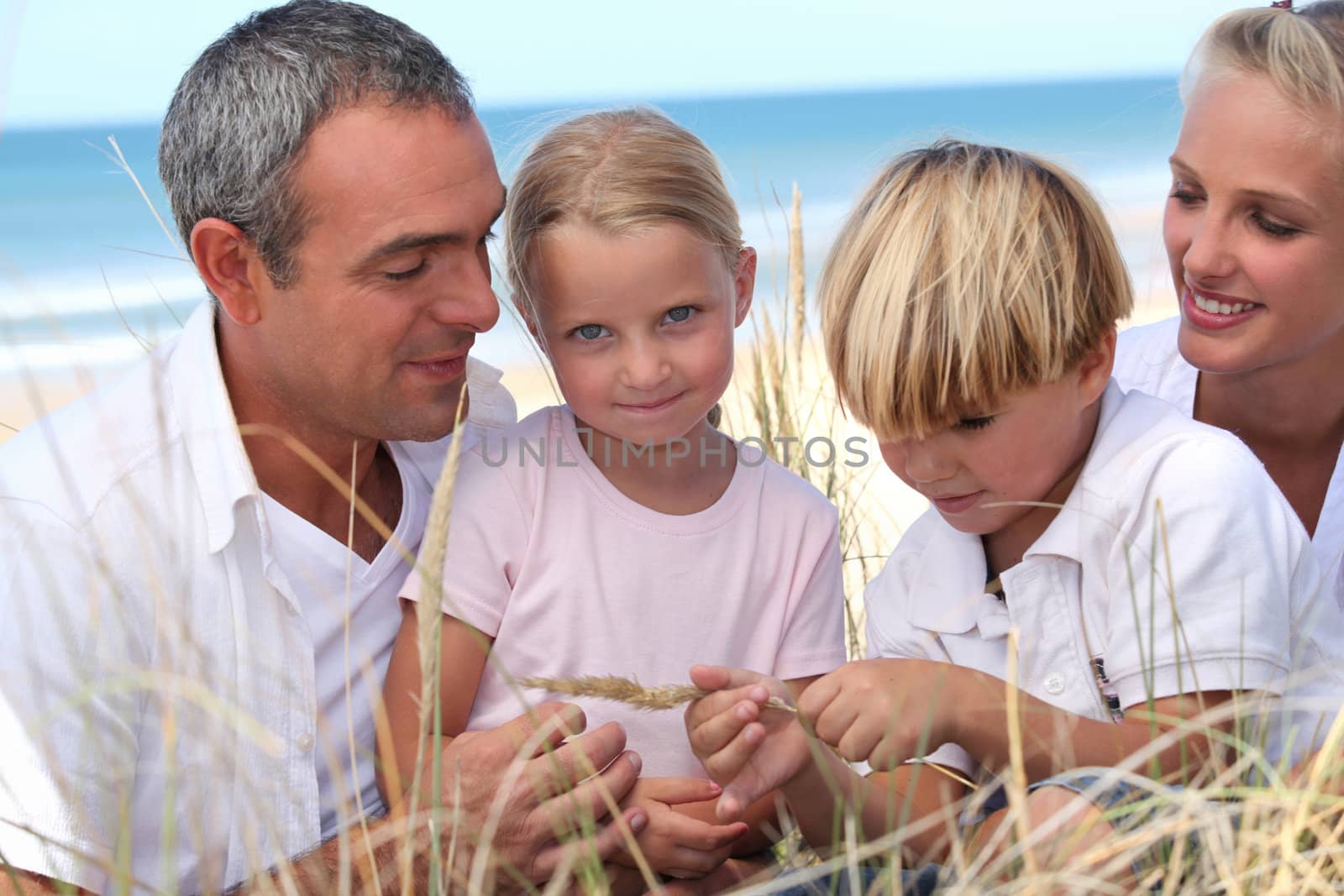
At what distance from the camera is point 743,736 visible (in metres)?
2.01

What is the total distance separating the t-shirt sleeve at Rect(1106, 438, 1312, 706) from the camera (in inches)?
76.6

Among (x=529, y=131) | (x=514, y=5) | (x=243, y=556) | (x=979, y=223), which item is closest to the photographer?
(x=979, y=223)

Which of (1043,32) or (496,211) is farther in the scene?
(1043,32)

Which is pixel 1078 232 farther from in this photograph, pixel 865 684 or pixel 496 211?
pixel 496 211

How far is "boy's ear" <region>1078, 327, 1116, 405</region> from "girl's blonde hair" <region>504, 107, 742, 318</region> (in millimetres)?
698

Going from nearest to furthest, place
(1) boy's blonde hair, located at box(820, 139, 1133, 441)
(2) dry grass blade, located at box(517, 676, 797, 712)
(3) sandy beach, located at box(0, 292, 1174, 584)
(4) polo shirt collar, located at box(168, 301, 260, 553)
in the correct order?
(2) dry grass blade, located at box(517, 676, 797, 712) < (1) boy's blonde hair, located at box(820, 139, 1133, 441) < (4) polo shirt collar, located at box(168, 301, 260, 553) < (3) sandy beach, located at box(0, 292, 1174, 584)

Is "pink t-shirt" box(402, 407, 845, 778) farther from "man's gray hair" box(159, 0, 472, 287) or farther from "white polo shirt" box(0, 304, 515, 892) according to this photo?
"man's gray hair" box(159, 0, 472, 287)

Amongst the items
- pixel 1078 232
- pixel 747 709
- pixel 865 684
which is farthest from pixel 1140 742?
pixel 1078 232

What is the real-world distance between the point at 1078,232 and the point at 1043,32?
40565mm

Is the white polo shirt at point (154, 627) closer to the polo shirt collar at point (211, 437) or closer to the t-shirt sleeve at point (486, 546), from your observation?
the polo shirt collar at point (211, 437)

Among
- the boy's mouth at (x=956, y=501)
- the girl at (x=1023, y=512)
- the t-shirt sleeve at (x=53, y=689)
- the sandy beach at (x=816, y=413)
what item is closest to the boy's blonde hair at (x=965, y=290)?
the girl at (x=1023, y=512)

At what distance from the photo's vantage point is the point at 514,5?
96.1 feet

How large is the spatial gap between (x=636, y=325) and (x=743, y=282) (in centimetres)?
37

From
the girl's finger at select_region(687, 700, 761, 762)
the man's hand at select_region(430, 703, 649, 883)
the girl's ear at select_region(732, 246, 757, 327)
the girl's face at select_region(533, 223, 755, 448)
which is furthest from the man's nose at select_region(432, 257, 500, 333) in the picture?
the girl's finger at select_region(687, 700, 761, 762)
